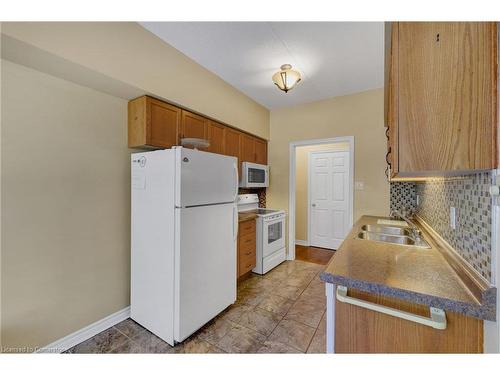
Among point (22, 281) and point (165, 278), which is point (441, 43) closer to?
point (165, 278)

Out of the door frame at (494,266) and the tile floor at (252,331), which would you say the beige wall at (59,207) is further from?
the door frame at (494,266)

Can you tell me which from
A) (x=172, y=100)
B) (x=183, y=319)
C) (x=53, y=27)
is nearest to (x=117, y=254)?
(x=183, y=319)

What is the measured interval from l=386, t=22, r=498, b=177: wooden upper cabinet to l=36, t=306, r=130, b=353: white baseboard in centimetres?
255

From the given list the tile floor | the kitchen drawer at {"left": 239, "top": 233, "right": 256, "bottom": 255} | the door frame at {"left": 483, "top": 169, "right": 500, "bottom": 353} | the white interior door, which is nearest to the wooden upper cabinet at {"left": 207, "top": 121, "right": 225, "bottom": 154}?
the kitchen drawer at {"left": 239, "top": 233, "right": 256, "bottom": 255}

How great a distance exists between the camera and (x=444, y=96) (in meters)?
0.78

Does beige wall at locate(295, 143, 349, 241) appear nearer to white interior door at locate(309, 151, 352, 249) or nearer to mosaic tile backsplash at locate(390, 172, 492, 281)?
white interior door at locate(309, 151, 352, 249)

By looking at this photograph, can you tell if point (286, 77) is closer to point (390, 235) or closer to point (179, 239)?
point (390, 235)

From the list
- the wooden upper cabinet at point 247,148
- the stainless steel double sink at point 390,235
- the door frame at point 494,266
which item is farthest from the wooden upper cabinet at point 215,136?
the door frame at point 494,266

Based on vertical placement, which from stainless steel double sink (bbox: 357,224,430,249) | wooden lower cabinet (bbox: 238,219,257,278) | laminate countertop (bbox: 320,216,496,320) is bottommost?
wooden lower cabinet (bbox: 238,219,257,278)

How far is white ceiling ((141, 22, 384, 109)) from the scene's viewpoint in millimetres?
1884

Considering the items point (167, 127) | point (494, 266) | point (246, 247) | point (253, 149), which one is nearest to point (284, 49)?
point (167, 127)

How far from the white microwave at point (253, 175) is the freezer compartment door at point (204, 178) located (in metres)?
0.99

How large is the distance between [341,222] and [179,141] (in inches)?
135

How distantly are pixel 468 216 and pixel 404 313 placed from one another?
1.80ft
